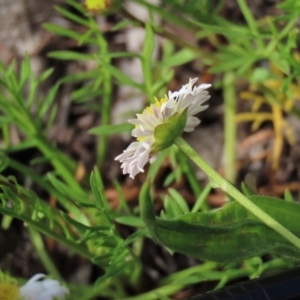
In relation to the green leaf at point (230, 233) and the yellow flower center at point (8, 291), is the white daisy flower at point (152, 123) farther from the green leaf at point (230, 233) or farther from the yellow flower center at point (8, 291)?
the yellow flower center at point (8, 291)

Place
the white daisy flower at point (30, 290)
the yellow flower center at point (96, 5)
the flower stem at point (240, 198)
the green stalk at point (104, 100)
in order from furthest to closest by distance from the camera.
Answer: the green stalk at point (104, 100) < the yellow flower center at point (96, 5) < the white daisy flower at point (30, 290) < the flower stem at point (240, 198)

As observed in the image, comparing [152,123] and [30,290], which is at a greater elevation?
[152,123]

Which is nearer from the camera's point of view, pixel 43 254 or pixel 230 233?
pixel 230 233

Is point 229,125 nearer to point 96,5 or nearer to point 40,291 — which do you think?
point 96,5

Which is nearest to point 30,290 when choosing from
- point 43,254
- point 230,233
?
point 230,233

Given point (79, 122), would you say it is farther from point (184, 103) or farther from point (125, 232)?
point (184, 103)

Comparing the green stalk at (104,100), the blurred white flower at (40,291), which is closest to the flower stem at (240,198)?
the blurred white flower at (40,291)

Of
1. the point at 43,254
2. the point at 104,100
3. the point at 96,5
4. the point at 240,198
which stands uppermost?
the point at 96,5
